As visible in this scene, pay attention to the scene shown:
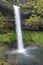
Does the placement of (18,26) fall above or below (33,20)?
below

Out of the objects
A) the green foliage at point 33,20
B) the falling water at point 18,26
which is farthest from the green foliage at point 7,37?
the green foliage at point 33,20

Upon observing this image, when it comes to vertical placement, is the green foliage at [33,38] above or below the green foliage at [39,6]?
below

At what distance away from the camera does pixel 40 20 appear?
62.3 ft

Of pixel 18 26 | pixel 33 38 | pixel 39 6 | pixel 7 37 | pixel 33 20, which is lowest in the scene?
pixel 33 38

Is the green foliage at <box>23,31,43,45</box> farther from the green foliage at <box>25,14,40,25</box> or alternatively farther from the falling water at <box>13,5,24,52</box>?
the green foliage at <box>25,14,40,25</box>

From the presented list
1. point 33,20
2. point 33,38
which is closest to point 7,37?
point 33,38

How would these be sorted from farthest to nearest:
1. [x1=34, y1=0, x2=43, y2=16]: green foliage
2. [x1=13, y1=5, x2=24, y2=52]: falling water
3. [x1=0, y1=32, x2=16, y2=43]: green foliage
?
[x1=34, y1=0, x2=43, y2=16]: green foliage
[x1=13, y1=5, x2=24, y2=52]: falling water
[x1=0, y1=32, x2=16, y2=43]: green foliage

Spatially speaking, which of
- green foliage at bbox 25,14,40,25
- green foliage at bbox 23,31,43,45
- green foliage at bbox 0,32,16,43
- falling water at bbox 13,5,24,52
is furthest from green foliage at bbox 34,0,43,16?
green foliage at bbox 0,32,16,43

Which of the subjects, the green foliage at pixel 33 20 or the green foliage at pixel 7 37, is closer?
the green foliage at pixel 7 37

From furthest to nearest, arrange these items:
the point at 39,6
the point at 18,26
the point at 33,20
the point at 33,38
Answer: the point at 39,6, the point at 18,26, the point at 33,20, the point at 33,38

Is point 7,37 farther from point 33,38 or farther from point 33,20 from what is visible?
point 33,20

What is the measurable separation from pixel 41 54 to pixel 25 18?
4956mm

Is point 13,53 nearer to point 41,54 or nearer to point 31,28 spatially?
point 41,54

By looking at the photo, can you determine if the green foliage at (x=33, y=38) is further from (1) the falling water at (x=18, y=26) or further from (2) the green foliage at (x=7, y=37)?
(2) the green foliage at (x=7, y=37)
